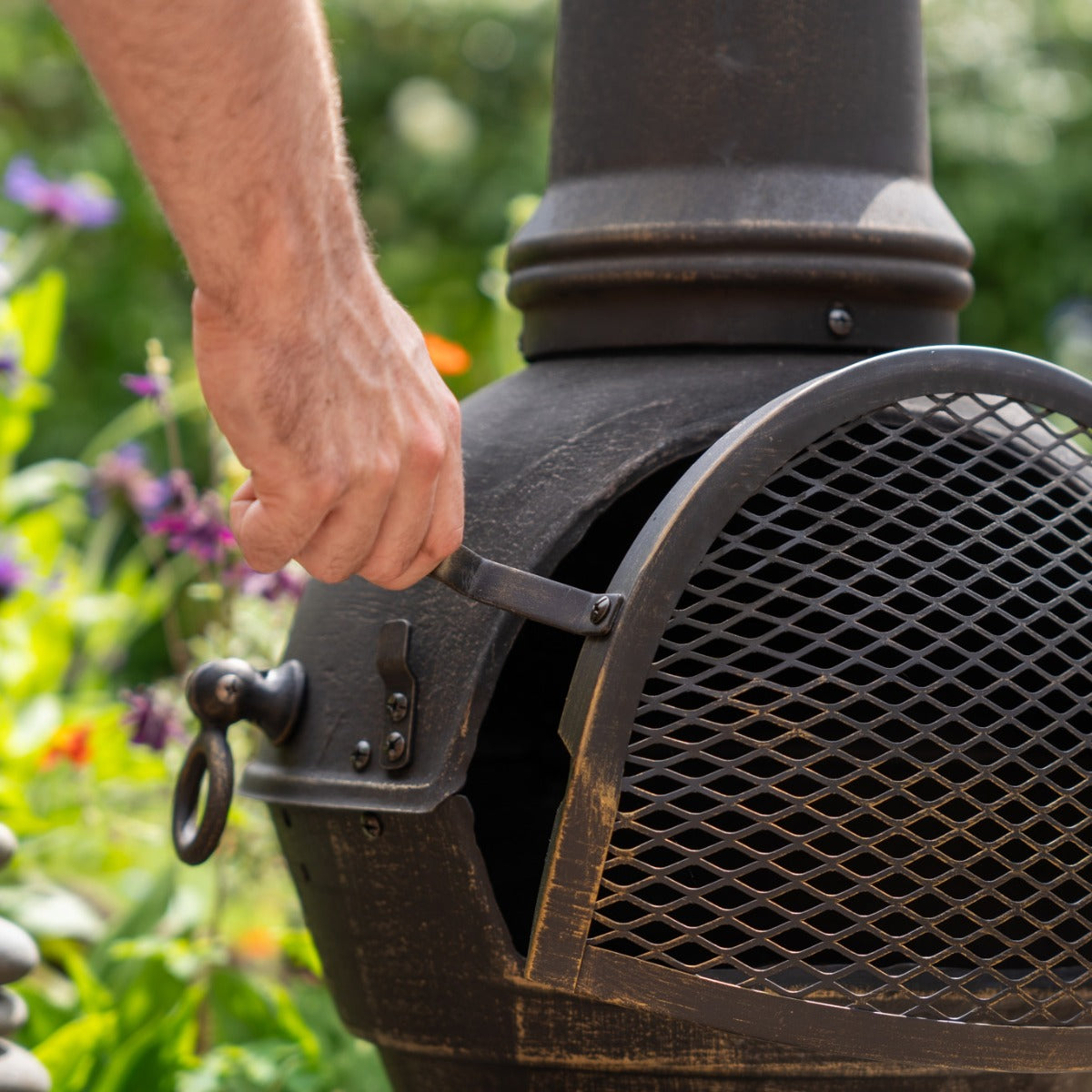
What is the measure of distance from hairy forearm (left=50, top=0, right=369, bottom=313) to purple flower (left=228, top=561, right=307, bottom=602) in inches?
44.5

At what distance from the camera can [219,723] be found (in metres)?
1.42

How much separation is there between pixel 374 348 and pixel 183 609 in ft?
16.5

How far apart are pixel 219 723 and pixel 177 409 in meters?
2.30

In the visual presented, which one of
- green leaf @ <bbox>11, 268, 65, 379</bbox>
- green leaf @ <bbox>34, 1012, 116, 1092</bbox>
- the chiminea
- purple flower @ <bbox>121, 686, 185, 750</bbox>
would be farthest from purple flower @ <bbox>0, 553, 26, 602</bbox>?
the chiminea

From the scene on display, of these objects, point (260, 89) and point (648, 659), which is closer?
point (260, 89)

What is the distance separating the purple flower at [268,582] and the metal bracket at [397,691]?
0.77m

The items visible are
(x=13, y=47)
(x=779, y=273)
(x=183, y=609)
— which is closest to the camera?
(x=779, y=273)

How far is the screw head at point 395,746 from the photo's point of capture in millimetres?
1308

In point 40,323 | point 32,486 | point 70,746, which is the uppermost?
point 40,323

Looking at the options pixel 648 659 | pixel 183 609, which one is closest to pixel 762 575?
pixel 648 659

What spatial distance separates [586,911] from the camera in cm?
112

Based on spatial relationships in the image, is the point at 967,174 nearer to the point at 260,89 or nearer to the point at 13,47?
the point at 13,47

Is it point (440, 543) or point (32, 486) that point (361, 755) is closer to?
point (440, 543)

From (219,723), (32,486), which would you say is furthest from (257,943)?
(219,723)
